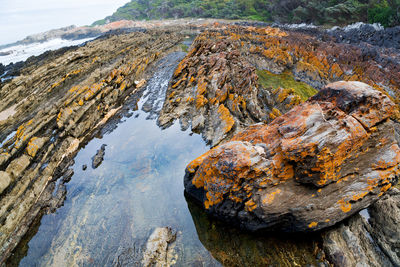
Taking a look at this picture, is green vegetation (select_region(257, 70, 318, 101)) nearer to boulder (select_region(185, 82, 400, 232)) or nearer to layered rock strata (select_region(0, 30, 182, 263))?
boulder (select_region(185, 82, 400, 232))

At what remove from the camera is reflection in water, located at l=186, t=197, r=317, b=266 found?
8.72 meters

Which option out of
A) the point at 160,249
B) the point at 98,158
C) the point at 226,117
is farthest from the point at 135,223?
the point at 226,117

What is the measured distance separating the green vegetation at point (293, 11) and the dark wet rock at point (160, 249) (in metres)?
78.7

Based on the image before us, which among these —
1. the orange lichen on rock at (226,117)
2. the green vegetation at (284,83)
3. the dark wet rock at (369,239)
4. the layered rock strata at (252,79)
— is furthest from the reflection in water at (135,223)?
the green vegetation at (284,83)

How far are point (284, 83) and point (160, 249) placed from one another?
102 feet

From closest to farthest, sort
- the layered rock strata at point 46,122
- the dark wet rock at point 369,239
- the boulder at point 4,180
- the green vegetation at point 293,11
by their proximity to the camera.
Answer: the dark wet rock at point 369,239 → the layered rock strata at point 46,122 → the boulder at point 4,180 → the green vegetation at point 293,11

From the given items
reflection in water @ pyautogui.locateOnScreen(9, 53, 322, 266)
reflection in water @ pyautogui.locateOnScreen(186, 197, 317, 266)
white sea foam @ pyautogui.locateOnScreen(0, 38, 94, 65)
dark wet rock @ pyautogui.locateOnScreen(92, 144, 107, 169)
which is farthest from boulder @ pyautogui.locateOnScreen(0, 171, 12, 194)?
white sea foam @ pyautogui.locateOnScreen(0, 38, 94, 65)

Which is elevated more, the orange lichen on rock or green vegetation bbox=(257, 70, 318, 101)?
the orange lichen on rock

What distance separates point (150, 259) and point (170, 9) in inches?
→ 7189

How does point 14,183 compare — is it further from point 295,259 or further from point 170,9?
point 170,9

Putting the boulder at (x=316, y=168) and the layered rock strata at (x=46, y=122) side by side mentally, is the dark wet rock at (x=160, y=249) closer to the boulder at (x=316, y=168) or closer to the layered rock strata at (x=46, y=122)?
the boulder at (x=316, y=168)

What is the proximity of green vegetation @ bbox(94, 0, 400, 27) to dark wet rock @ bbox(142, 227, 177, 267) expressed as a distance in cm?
7870

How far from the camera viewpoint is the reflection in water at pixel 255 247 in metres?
8.72

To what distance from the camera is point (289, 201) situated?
893 cm
